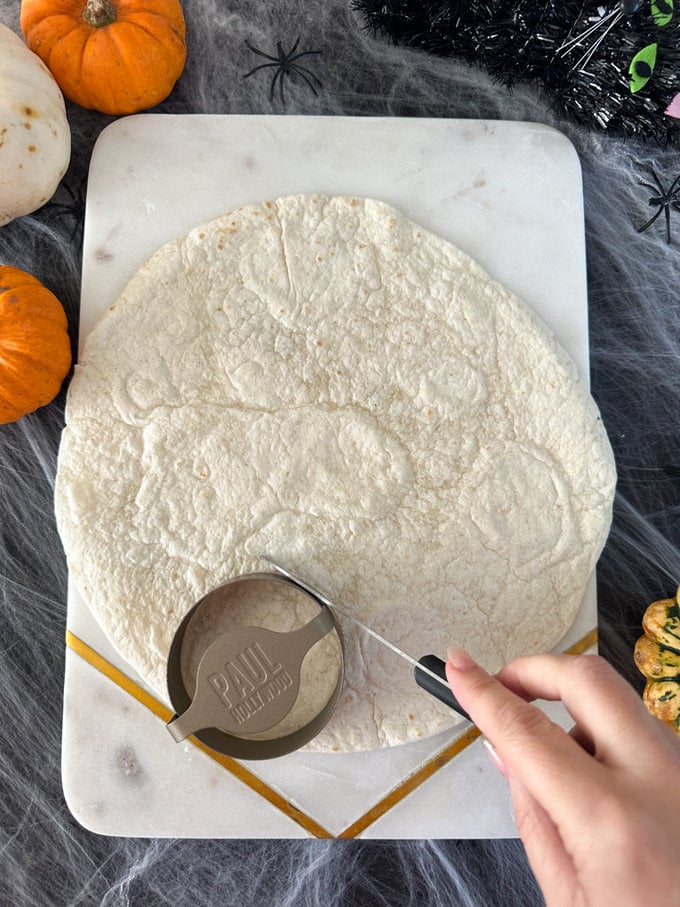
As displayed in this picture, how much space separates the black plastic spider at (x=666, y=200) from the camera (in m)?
2.02

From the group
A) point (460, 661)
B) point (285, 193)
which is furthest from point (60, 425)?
point (460, 661)

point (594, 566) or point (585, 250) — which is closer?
point (594, 566)

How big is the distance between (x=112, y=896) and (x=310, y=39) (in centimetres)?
243

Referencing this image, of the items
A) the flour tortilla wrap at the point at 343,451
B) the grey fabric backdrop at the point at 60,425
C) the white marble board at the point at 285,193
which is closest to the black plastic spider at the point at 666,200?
the grey fabric backdrop at the point at 60,425

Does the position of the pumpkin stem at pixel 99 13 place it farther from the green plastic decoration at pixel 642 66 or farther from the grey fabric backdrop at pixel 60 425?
the green plastic decoration at pixel 642 66

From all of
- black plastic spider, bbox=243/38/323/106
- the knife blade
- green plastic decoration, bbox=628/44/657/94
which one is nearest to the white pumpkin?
black plastic spider, bbox=243/38/323/106

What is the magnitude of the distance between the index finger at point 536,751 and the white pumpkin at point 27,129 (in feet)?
5.11

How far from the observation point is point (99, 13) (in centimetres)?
178

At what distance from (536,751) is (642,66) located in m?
1.49

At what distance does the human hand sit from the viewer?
982mm

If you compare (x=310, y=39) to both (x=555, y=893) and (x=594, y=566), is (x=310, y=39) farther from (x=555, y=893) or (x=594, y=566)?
(x=555, y=893)

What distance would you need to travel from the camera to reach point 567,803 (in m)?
1.03

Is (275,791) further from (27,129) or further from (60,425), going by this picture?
(27,129)

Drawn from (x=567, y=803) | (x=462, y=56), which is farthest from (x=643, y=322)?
(x=567, y=803)
